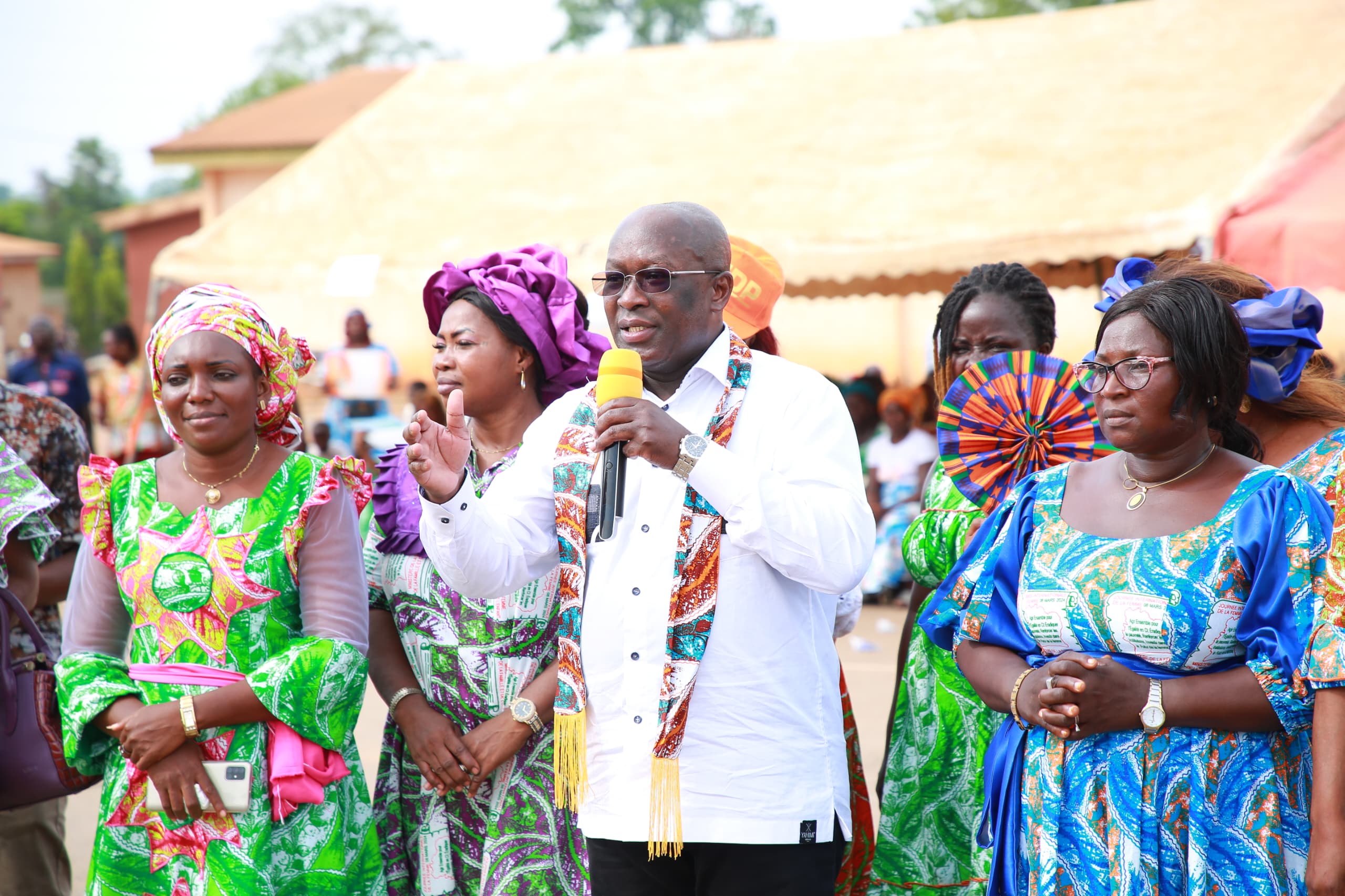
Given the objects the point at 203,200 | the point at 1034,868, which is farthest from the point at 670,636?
the point at 203,200

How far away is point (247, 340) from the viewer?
3.22m

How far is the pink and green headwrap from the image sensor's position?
3205 mm

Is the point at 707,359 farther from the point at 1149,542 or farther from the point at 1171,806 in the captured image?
the point at 1171,806

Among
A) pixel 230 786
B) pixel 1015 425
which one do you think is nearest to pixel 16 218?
pixel 230 786

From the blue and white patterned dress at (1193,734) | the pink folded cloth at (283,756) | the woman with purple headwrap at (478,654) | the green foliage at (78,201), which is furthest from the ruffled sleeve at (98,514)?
the green foliage at (78,201)

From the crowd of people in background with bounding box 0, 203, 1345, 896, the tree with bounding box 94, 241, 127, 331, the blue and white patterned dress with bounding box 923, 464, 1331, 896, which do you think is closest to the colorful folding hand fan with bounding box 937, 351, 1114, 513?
the crowd of people in background with bounding box 0, 203, 1345, 896

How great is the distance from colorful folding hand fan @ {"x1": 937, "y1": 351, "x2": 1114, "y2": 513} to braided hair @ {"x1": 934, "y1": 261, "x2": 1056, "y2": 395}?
1.51 ft

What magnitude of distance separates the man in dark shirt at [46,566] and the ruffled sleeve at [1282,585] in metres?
3.22

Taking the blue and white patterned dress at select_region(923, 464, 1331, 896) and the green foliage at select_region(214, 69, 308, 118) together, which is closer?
the blue and white patterned dress at select_region(923, 464, 1331, 896)

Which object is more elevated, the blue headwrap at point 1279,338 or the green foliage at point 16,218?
the green foliage at point 16,218

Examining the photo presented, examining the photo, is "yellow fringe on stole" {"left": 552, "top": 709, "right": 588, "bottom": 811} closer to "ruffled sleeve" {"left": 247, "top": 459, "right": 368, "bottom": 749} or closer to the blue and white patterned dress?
"ruffled sleeve" {"left": 247, "top": 459, "right": 368, "bottom": 749}

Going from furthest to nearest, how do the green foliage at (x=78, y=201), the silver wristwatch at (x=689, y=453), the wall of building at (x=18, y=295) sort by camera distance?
the green foliage at (x=78, y=201) < the wall of building at (x=18, y=295) < the silver wristwatch at (x=689, y=453)

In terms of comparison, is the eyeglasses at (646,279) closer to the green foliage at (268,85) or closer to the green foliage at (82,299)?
the green foliage at (82,299)

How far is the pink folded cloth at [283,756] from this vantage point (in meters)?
3.05
